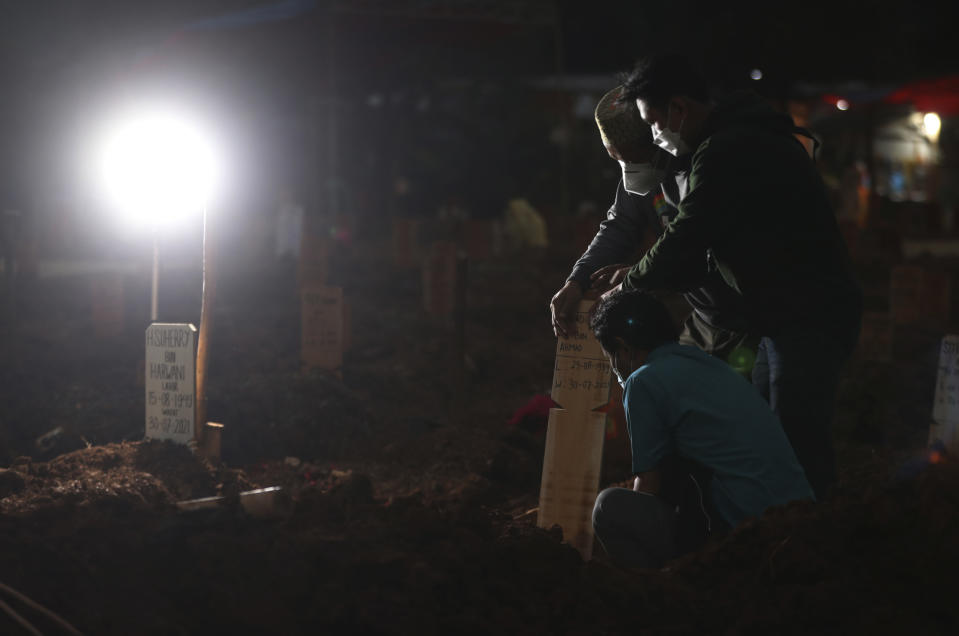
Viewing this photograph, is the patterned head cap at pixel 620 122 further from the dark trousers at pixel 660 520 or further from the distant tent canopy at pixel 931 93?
the distant tent canopy at pixel 931 93

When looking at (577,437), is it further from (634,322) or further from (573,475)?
(634,322)

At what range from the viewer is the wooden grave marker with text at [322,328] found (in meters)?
6.78

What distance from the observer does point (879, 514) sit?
2852 millimetres

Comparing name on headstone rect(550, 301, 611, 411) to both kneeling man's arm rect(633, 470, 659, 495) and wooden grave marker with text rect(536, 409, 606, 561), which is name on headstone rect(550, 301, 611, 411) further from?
kneeling man's arm rect(633, 470, 659, 495)

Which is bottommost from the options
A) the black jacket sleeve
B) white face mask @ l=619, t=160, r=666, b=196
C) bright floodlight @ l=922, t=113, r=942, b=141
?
the black jacket sleeve

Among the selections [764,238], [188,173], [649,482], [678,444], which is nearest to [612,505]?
[649,482]

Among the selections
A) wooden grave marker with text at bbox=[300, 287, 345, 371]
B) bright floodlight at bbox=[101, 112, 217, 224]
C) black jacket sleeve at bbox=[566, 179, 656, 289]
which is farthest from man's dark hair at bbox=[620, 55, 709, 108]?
wooden grave marker with text at bbox=[300, 287, 345, 371]

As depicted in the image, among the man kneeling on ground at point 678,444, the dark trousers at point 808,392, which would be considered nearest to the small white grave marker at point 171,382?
the man kneeling on ground at point 678,444

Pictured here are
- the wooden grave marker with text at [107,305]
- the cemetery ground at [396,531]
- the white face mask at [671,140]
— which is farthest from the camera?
A: the wooden grave marker with text at [107,305]

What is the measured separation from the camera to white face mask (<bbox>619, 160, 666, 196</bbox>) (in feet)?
12.1

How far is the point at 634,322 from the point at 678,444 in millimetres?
425

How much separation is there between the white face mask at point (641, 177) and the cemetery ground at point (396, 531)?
1.29 meters

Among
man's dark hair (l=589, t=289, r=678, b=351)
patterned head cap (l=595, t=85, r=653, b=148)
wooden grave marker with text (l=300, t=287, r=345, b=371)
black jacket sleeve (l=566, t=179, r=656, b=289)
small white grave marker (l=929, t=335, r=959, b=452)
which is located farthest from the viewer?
wooden grave marker with text (l=300, t=287, r=345, b=371)

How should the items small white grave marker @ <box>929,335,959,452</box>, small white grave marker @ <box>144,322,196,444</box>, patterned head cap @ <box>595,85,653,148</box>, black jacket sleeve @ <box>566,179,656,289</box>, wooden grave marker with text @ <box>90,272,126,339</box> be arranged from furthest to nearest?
wooden grave marker with text @ <box>90,272,126,339</box> → small white grave marker @ <box>144,322,196,444</box> → small white grave marker @ <box>929,335,959,452</box> → black jacket sleeve @ <box>566,179,656,289</box> → patterned head cap @ <box>595,85,653,148</box>
